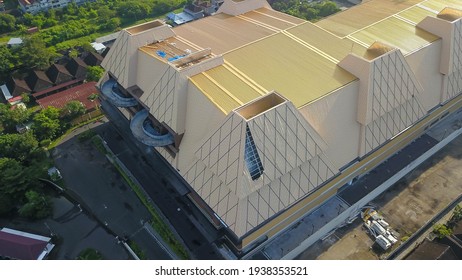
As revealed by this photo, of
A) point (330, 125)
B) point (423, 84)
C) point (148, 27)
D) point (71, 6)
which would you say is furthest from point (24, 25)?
point (423, 84)

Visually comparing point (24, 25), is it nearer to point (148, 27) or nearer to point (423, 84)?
point (148, 27)

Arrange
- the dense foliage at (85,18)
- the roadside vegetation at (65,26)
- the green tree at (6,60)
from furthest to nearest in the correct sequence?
the dense foliage at (85,18), the roadside vegetation at (65,26), the green tree at (6,60)

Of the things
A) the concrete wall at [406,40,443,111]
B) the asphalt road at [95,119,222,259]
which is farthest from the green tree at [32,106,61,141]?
the concrete wall at [406,40,443,111]

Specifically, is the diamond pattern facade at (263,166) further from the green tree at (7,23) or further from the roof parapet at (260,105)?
the green tree at (7,23)

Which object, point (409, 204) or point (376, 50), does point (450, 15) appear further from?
point (409, 204)

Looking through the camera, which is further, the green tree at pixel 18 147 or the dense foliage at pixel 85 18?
the dense foliage at pixel 85 18

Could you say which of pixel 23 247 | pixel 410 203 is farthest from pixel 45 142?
pixel 410 203

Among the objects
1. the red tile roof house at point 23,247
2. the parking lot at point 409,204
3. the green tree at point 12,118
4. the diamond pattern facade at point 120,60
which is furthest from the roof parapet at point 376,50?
the green tree at point 12,118
